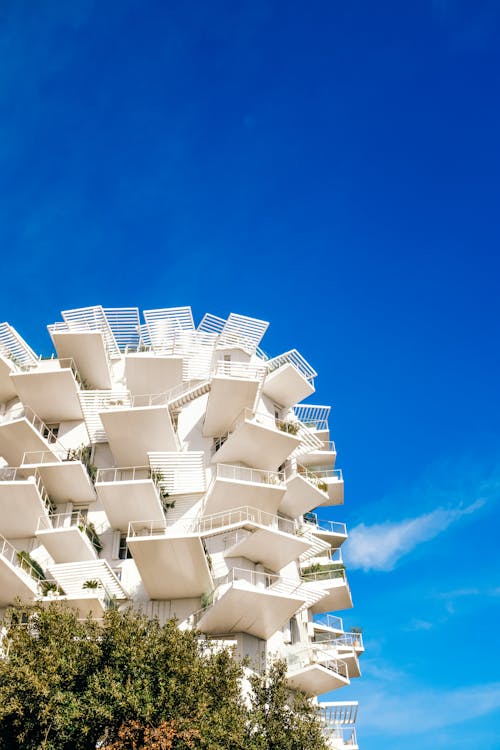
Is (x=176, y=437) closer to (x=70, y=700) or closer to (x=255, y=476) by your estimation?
(x=255, y=476)

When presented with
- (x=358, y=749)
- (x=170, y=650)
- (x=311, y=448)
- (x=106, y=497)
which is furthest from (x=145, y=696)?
(x=311, y=448)

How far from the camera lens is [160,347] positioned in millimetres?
38875

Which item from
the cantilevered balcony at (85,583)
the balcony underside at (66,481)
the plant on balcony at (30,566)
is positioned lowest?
the cantilevered balcony at (85,583)

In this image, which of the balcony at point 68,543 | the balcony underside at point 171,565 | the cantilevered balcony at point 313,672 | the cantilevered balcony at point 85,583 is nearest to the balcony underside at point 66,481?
the balcony at point 68,543

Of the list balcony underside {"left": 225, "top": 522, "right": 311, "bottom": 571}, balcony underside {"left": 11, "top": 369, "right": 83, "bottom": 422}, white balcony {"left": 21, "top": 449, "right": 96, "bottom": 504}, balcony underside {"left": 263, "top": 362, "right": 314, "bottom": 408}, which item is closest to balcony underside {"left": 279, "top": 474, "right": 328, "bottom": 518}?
balcony underside {"left": 225, "top": 522, "right": 311, "bottom": 571}

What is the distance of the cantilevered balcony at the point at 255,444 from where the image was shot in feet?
108

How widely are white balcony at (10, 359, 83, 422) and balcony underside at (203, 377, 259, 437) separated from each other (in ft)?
23.5

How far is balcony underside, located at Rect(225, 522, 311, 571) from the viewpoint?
3044 centimetres

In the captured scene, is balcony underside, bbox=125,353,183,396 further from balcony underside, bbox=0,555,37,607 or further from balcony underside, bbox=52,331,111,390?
balcony underside, bbox=0,555,37,607

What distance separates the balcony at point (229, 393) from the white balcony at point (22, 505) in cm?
862

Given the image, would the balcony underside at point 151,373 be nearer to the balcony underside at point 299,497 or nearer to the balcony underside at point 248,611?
the balcony underside at point 299,497

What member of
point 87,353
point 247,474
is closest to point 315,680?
point 247,474

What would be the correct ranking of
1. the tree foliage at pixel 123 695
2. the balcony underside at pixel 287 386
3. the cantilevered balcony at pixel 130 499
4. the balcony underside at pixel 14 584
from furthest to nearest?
the balcony underside at pixel 287 386
the cantilevered balcony at pixel 130 499
the balcony underside at pixel 14 584
the tree foliage at pixel 123 695

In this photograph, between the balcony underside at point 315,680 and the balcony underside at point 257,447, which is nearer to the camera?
the balcony underside at point 315,680
